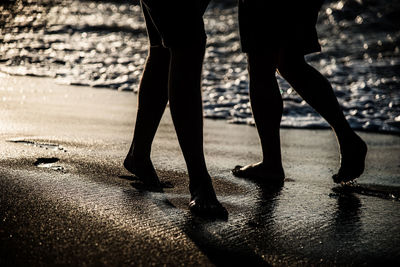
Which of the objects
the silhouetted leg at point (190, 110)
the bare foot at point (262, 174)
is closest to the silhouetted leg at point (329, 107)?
the bare foot at point (262, 174)

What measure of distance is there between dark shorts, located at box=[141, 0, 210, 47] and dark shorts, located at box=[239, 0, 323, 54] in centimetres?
64

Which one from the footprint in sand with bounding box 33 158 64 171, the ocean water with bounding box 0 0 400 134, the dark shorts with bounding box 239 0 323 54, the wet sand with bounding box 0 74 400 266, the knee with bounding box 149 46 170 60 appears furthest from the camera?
the ocean water with bounding box 0 0 400 134

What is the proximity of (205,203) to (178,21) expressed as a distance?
0.71 m

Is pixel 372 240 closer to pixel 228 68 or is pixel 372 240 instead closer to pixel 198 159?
pixel 198 159

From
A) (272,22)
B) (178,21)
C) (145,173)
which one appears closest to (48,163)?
(145,173)

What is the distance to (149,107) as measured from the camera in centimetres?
243

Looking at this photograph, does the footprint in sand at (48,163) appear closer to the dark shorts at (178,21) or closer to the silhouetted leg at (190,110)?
the silhouetted leg at (190,110)

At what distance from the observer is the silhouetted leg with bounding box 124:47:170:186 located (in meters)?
2.41

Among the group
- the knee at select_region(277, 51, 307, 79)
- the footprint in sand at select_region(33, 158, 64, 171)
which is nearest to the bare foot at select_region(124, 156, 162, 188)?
the footprint in sand at select_region(33, 158, 64, 171)

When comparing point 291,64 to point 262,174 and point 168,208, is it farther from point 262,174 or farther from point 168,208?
point 168,208

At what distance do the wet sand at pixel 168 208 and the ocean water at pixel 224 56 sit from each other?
1.65 metres

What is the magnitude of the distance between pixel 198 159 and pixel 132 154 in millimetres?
536

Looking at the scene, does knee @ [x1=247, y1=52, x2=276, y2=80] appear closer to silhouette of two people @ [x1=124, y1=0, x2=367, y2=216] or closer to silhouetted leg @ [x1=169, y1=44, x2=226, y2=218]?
silhouette of two people @ [x1=124, y1=0, x2=367, y2=216]

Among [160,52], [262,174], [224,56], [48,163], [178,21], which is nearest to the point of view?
[178,21]
